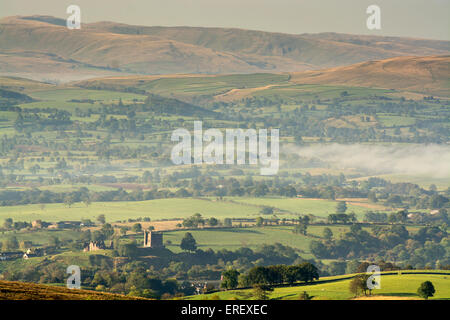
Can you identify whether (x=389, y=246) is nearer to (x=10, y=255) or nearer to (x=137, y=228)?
(x=137, y=228)

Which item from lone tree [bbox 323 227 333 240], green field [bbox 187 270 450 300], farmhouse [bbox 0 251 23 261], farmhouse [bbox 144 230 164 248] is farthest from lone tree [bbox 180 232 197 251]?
green field [bbox 187 270 450 300]

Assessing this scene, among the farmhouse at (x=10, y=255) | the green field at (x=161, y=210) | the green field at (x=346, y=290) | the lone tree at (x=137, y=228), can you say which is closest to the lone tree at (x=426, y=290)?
the green field at (x=346, y=290)

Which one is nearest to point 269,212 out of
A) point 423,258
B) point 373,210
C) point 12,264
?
point 373,210

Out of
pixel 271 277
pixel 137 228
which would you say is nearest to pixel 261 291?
pixel 271 277

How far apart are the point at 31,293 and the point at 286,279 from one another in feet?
129

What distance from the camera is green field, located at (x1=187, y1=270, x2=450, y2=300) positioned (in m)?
80.1

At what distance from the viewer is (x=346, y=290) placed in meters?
84.4

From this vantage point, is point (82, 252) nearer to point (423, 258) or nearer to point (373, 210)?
point (423, 258)

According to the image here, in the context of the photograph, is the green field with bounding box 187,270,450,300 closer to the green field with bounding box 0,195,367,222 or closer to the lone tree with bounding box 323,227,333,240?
the lone tree with bounding box 323,227,333,240

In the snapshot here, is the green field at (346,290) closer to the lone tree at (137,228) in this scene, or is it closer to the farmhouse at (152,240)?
the farmhouse at (152,240)

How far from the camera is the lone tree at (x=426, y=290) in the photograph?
81.2 m

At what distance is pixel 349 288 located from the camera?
276 ft

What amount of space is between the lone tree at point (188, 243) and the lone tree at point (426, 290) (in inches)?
2406
